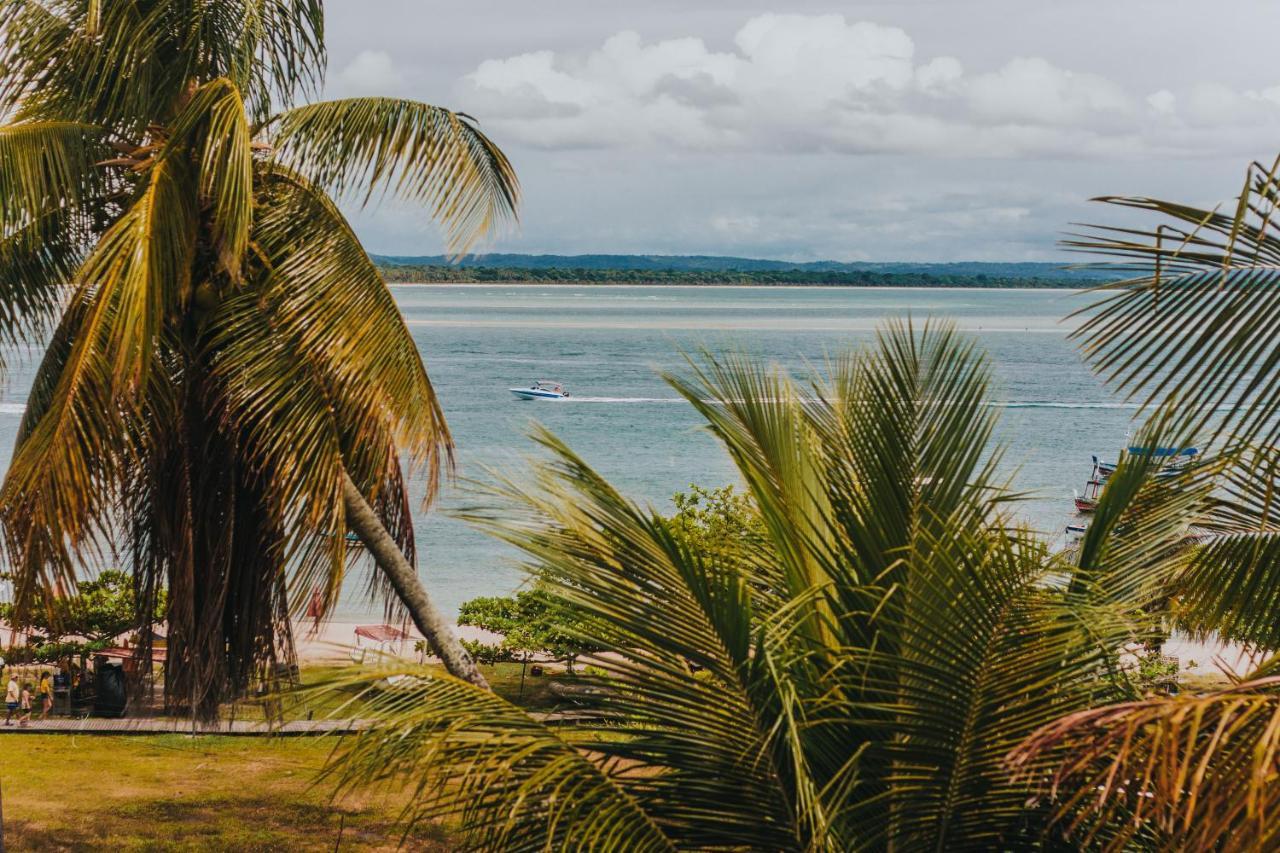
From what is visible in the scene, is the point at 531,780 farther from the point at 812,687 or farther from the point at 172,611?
the point at 172,611

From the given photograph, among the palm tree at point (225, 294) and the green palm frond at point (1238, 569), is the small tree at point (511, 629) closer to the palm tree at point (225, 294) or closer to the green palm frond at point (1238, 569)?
the palm tree at point (225, 294)

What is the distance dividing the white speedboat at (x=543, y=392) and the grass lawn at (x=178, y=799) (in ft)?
210

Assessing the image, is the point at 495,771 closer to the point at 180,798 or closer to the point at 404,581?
the point at 404,581

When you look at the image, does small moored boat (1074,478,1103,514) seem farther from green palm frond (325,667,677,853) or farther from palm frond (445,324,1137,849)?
green palm frond (325,667,677,853)

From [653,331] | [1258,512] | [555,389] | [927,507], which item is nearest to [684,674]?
[927,507]

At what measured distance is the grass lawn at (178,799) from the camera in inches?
525

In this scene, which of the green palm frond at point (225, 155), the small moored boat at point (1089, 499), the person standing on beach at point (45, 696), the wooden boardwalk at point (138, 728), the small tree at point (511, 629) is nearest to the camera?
the green palm frond at point (225, 155)

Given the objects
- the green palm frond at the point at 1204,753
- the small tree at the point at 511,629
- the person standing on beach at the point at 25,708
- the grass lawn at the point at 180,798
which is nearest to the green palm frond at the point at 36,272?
the grass lawn at the point at 180,798

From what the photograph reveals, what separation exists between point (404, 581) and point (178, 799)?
7.88 metres

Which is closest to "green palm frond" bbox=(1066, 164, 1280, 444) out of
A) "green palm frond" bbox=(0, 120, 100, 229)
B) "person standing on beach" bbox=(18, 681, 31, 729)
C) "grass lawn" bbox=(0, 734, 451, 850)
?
"green palm frond" bbox=(0, 120, 100, 229)

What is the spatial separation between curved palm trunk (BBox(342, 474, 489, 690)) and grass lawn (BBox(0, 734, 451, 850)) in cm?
387

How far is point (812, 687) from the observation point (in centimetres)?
476

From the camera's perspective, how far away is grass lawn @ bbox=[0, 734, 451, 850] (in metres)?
13.3

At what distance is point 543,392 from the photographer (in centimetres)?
8200
